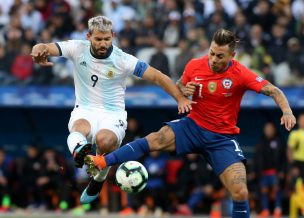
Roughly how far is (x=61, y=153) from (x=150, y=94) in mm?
3245

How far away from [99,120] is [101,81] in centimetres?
55

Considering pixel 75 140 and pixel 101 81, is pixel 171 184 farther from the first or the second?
pixel 75 140

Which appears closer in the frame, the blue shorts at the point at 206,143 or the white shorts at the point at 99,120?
the blue shorts at the point at 206,143

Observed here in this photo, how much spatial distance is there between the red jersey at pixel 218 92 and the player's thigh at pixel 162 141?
44cm

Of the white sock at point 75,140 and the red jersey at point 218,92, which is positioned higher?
the red jersey at point 218,92

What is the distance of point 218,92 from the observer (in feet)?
42.9

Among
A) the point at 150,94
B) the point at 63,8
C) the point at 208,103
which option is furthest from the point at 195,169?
the point at 208,103

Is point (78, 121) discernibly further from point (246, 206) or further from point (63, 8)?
point (63, 8)

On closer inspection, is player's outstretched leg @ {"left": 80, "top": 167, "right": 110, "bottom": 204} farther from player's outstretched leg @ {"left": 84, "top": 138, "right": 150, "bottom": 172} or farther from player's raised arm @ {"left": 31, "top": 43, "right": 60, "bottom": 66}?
player's raised arm @ {"left": 31, "top": 43, "right": 60, "bottom": 66}

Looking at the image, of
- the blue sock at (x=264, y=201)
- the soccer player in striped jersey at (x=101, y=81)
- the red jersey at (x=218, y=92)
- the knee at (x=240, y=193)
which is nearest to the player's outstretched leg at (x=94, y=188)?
the soccer player in striped jersey at (x=101, y=81)

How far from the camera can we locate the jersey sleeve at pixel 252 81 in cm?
1286

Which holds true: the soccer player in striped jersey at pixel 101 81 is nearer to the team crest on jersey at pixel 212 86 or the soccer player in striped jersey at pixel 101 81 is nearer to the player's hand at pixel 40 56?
the player's hand at pixel 40 56

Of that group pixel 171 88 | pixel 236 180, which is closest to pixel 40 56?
pixel 171 88

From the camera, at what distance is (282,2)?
67.0 ft
